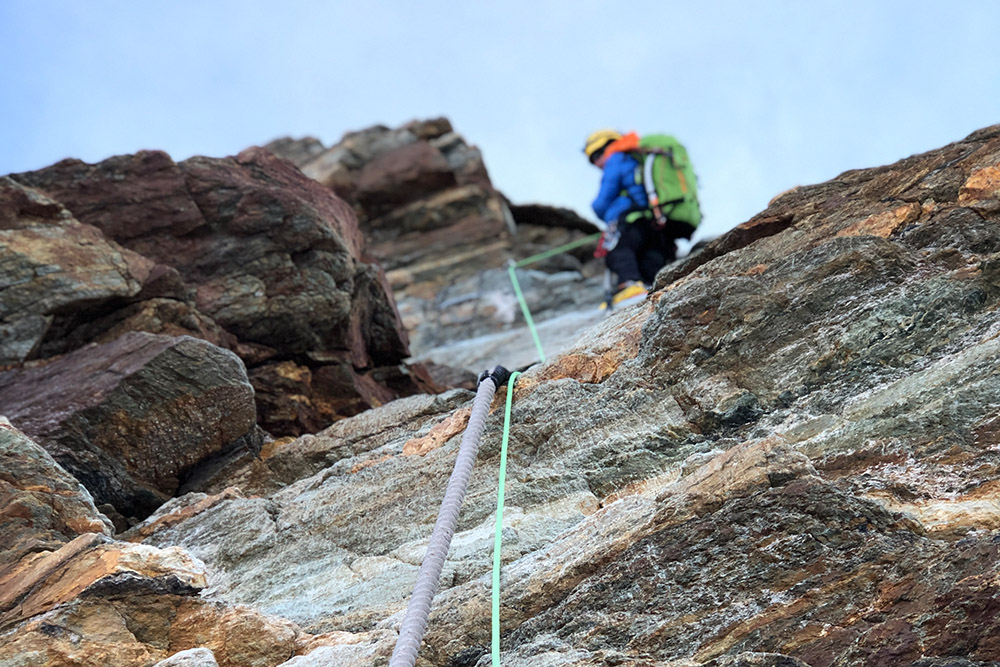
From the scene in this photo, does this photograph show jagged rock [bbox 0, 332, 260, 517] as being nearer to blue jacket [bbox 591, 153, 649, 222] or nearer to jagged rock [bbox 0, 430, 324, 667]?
jagged rock [bbox 0, 430, 324, 667]

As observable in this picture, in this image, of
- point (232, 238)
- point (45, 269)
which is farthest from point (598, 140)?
point (45, 269)

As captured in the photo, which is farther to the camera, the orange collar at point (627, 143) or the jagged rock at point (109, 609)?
the orange collar at point (627, 143)

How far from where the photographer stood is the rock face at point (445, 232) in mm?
19625

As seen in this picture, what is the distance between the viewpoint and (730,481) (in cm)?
509

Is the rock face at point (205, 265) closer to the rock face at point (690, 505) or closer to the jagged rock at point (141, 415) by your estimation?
the jagged rock at point (141, 415)

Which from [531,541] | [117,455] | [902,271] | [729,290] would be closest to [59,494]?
[117,455]

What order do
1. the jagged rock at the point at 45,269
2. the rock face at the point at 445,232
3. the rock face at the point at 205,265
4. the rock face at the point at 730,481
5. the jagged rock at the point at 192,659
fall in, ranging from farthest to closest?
the rock face at the point at 445,232 < the rock face at the point at 205,265 < the jagged rock at the point at 45,269 < the jagged rock at the point at 192,659 < the rock face at the point at 730,481

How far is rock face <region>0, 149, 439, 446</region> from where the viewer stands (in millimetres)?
10312

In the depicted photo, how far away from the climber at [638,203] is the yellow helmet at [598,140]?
123 mm

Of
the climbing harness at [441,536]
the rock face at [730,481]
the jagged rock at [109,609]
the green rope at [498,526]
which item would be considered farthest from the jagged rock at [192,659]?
the green rope at [498,526]

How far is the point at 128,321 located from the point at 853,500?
8158mm

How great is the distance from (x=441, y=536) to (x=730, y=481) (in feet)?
5.40

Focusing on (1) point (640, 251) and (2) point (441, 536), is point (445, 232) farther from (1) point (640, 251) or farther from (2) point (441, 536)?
(2) point (441, 536)

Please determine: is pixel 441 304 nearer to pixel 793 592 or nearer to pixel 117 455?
pixel 117 455
